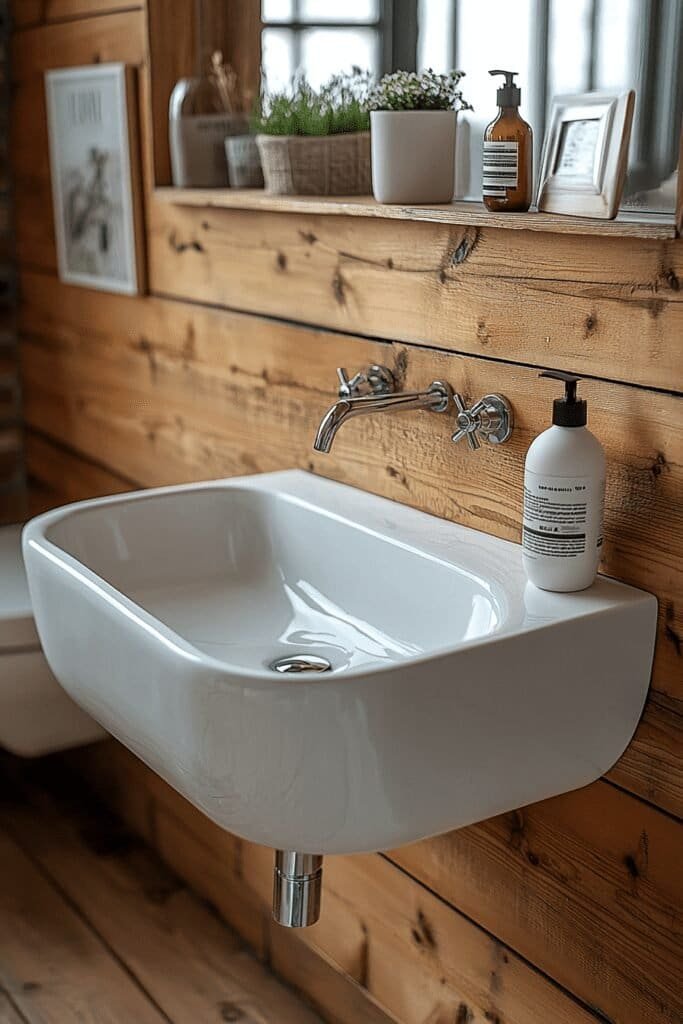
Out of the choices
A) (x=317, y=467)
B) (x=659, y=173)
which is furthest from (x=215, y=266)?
(x=659, y=173)

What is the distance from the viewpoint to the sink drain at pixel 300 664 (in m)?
1.36

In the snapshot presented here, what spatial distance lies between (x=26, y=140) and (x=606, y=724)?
5.49 feet

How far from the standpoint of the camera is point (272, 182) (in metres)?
1.64

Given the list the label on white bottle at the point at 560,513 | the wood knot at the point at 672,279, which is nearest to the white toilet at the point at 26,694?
the label on white bottle at the point at 560,513

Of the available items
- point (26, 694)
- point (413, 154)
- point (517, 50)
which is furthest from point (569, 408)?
point (26, 694)

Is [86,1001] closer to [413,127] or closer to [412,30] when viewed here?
[413,127]

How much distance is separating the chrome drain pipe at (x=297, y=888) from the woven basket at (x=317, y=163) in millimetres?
833

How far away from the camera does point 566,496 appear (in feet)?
3.81

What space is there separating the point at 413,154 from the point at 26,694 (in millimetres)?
1062

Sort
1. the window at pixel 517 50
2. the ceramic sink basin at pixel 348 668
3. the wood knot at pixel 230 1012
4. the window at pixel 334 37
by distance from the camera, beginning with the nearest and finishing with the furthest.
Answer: the ceramic sink basin at pixel 348 668, the window at pixel 517 50, the window at pixel 334 37, the wood knot at pixel 230 1012

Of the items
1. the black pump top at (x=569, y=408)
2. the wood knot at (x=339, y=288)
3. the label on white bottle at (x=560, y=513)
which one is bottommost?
the label on white bottle at (x=560, y=513)

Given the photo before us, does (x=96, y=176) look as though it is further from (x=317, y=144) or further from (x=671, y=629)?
(x=671, y=629)

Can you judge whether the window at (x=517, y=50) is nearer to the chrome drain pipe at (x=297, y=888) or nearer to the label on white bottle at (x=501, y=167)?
the label on white bottle at (x=501, y=167)

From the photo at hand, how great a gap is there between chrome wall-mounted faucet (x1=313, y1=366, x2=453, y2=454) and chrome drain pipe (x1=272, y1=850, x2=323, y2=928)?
0.44m
